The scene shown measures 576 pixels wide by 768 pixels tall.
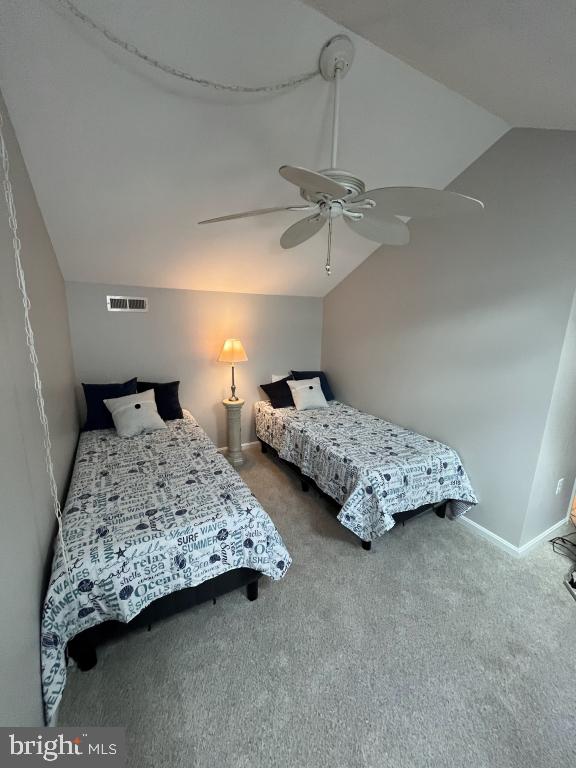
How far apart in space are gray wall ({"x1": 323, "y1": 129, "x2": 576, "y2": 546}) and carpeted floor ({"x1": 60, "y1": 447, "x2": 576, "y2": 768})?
71cm

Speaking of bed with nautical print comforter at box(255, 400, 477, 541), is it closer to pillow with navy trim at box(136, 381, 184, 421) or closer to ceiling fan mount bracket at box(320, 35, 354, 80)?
pillow with navy trim at box(136, 381, 184, 421)

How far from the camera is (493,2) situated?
2.89ft

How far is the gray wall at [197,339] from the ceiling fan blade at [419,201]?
2.43 metres

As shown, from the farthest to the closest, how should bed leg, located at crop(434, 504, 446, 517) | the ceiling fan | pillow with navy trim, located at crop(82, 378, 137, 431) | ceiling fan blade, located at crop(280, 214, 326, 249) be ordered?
pillow with navy trim, located at crop(82, 378, 137, 431)
bed leg, located at crop(434, 504, 446, 517)
ceiling fan blade, located at crop(280, 214, 326, 249)
the ceiling fan

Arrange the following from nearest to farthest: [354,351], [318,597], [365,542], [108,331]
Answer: [318,597] → [365,542] → [108,331] → [354,351]

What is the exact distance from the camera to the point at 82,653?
1.41 m

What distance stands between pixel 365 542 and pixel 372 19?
2.71 meters

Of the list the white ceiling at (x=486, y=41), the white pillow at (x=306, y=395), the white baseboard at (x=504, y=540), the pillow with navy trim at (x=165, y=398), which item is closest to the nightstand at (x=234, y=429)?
the pillow with navy trim at (x=165, y=398)

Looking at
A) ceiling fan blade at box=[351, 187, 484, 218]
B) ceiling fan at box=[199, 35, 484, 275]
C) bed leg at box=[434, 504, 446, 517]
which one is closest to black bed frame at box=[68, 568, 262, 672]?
bed leg at box=[434, 504, 446, 517]

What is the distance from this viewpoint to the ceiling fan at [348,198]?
1.06m

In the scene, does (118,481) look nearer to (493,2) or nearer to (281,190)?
(281,190)

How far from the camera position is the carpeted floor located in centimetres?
118

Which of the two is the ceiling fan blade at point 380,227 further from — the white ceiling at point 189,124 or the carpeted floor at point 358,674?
the carpeted floor at point 358,674

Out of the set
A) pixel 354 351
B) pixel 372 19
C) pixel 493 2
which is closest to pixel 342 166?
pixel 372 19
